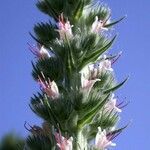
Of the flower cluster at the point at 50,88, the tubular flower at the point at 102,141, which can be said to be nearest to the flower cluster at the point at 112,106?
the tubular flower at the point at 102,141

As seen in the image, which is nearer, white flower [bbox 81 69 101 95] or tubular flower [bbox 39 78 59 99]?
tubular flower [bbox 39 78 59 99]

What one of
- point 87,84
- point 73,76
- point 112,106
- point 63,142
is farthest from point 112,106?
point 63,142

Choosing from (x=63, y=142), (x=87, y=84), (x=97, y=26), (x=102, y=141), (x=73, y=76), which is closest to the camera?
(x=63, y=142)

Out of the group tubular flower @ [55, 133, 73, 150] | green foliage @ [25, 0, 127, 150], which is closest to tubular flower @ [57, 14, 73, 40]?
green foliage @ [25, 0, 127, 150]

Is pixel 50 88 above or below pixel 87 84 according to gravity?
above

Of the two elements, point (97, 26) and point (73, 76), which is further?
point (97, 26)

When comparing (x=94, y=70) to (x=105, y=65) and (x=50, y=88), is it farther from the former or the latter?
(x=50, y=88)

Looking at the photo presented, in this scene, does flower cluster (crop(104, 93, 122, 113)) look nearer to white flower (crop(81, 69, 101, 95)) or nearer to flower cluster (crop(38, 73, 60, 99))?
white flower (crop(81, 69, 101, 95))
